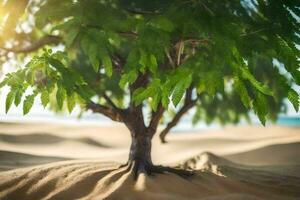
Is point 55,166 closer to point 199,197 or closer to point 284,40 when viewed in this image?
point 199,197

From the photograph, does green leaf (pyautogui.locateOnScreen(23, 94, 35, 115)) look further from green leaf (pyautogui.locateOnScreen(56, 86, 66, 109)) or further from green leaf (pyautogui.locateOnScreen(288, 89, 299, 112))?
green leaf (pyautogui.locateOnScreen(288, 89, 299, 112))

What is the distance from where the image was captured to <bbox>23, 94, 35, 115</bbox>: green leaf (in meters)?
2.77

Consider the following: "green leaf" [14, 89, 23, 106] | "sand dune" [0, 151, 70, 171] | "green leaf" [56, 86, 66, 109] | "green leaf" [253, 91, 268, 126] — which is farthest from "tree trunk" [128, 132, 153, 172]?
"green leaf" [253, 91, 268, 126]

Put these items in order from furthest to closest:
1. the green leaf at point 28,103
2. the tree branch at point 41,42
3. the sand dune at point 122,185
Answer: the tree branch at point 41,42 → the sand dune at point 122,185 → the green leaf at point 28,103

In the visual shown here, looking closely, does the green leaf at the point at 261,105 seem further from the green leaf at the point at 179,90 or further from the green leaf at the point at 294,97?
the green leaf at the point at 179,90

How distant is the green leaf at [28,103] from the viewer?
277cm

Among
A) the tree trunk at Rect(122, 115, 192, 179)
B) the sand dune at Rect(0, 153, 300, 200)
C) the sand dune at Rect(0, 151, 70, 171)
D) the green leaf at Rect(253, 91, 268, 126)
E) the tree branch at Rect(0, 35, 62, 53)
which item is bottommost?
the sand dune at Rect(0, 153, 300, 200)

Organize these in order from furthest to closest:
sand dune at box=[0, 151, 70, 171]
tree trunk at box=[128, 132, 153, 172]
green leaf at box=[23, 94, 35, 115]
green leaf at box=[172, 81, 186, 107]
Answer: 1. sand dune at box=[0, 151, 70, 171]
2. tree trunk at box=[128, 132, 153, 172]
3. green leaf at box=[23, 94, 35, 115]
4. green leaf at box=[172, 81, 186, 107]

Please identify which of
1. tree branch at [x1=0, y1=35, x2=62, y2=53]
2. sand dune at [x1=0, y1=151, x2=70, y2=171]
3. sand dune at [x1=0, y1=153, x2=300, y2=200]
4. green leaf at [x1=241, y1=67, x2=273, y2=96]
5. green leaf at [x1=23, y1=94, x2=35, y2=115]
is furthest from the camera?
sand dune at [x1=0, y1=151, x2=70, y2=171]

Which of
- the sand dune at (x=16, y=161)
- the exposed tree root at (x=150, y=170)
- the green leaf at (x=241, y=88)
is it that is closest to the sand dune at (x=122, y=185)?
the exposed tree root at (x=150, y=170)

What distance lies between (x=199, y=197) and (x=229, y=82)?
341 cm

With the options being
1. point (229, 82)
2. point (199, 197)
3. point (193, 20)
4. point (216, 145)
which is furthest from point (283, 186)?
point (216, 145)

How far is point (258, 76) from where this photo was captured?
676cm

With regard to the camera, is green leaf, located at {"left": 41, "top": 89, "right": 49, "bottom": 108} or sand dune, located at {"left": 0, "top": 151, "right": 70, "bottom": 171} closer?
green leaf, located at {"left": 41, "top": 89, "right": 49, "bottom": 108}
